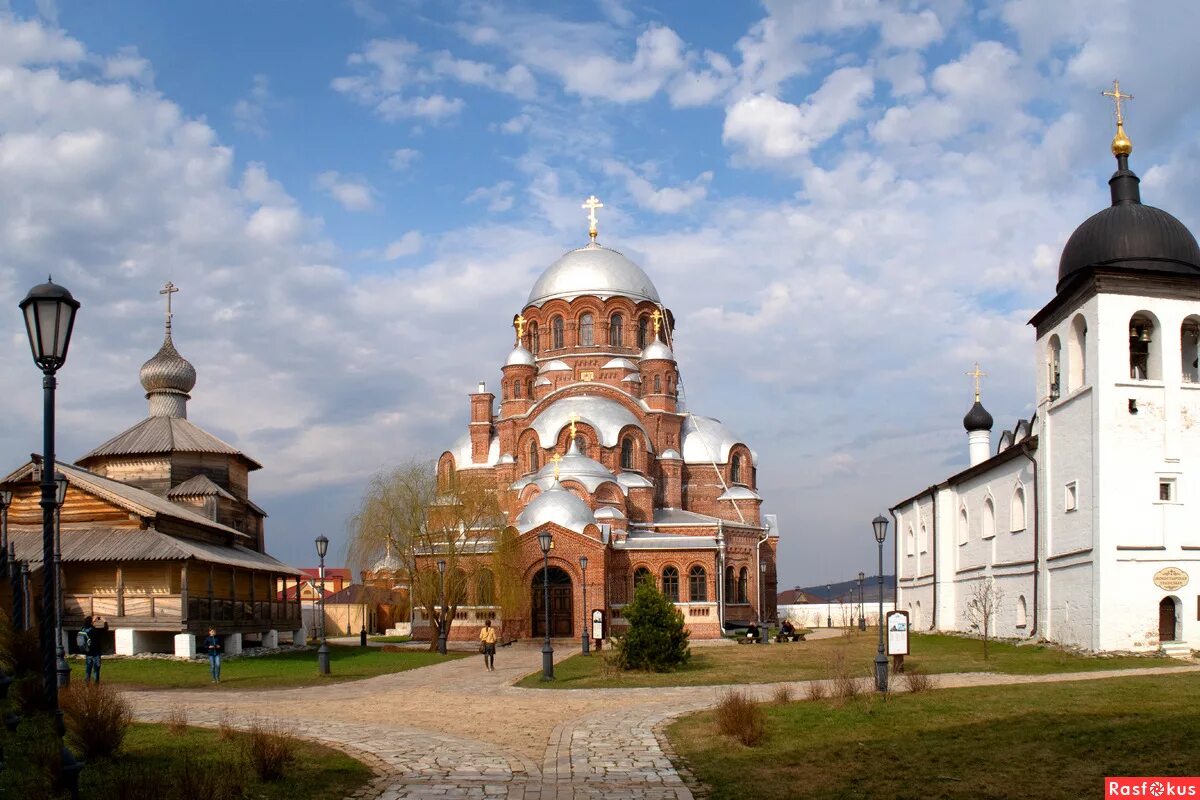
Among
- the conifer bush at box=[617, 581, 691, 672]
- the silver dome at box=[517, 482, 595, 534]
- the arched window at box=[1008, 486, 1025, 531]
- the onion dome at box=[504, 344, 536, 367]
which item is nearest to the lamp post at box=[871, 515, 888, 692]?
the conifer bush at box=[617, 581, 691, 672]

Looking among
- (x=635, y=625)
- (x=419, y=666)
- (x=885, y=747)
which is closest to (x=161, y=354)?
(x=419, y=666)

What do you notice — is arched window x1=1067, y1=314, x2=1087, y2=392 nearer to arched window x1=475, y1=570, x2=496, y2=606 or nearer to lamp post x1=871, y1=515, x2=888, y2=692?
lamp post x1=871, y1=515, x2=888, y2=692

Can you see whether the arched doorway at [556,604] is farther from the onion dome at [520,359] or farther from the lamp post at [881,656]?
the lamp post at [881,656]

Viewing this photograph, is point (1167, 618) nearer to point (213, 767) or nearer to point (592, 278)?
point (213, 767)

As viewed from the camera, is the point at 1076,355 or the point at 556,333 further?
the point at 556,333

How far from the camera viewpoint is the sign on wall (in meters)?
21.8

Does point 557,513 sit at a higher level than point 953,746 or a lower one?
higher

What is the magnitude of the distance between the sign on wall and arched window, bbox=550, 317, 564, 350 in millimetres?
35952

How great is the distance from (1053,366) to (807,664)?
436 inches

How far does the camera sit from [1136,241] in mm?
27531

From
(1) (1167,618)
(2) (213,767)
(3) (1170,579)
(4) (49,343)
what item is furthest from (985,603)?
(4) (49,343)

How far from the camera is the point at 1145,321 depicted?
27844 mm

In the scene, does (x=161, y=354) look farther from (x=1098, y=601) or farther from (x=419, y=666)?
(x=1098, y=601)

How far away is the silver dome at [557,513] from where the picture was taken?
43281 millimetres
